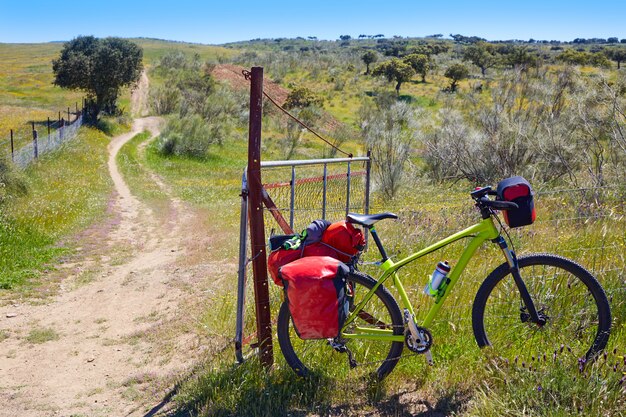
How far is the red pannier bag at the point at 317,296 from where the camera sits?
11.5ft

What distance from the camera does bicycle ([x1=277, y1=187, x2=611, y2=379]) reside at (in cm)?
376

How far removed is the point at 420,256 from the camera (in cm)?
371

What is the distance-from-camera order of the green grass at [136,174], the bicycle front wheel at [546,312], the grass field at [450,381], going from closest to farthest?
the grass field at [450,381], the bicycle front wheel at [546,312], the green grass at [136,174]

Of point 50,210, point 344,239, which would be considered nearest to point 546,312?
point 344,239

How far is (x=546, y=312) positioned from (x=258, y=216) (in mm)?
2162

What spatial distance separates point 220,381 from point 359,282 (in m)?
1.22

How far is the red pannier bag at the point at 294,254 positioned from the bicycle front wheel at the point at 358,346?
22 cm

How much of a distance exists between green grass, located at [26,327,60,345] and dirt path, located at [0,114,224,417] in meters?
0.01

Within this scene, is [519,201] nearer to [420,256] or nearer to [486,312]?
[420,256]

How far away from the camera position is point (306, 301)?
352 cm

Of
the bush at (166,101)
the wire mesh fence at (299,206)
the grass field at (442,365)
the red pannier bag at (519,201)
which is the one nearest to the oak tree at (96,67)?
the bush at (166,101)

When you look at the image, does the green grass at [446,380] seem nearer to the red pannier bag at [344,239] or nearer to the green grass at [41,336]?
the red pannier bag at [344,239]

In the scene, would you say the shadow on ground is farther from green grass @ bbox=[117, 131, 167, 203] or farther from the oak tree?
the oak tree

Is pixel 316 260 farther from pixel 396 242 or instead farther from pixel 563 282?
pixel 396 242
